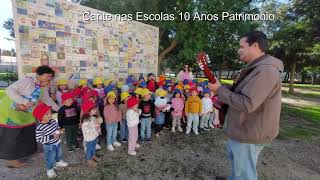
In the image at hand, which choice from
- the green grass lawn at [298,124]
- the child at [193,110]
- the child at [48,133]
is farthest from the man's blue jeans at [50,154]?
the green grass lawn at [298,124]

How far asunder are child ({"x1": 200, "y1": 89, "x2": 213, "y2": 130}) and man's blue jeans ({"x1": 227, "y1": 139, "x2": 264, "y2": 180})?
163 inches

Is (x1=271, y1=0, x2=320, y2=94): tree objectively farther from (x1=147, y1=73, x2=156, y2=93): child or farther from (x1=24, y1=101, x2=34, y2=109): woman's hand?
(x1=24, y1=101, x2=34, y2=109): woman's hand

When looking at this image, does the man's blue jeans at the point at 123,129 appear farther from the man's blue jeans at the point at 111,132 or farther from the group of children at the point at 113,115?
the man's blue jeans at the point at 111,132

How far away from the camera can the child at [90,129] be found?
4.56 metres

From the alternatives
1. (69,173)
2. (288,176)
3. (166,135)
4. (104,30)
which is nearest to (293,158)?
(288,176)

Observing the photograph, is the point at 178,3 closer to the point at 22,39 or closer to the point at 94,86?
the point at 94,86

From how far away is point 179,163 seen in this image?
4.90 m

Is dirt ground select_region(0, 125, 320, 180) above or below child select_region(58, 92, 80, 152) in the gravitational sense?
below

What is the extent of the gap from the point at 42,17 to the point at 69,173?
390 cm

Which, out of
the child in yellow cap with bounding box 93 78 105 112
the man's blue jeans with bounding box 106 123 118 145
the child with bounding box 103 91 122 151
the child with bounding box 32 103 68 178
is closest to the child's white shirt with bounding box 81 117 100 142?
the child with bounding box 32 103 68 178

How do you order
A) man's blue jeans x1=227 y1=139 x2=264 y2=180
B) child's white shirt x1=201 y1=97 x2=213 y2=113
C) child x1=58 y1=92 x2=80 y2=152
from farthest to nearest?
child's white shirt x1=201 y1=97 x2=213 y2=113, child x1=58 y1=92 x2=80 y2=152, man's blue jeans x1=227 y1=139 x2=264 y2=180

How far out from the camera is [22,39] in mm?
5453

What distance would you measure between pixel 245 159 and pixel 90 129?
2.95 meters

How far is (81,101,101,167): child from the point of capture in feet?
15.0
